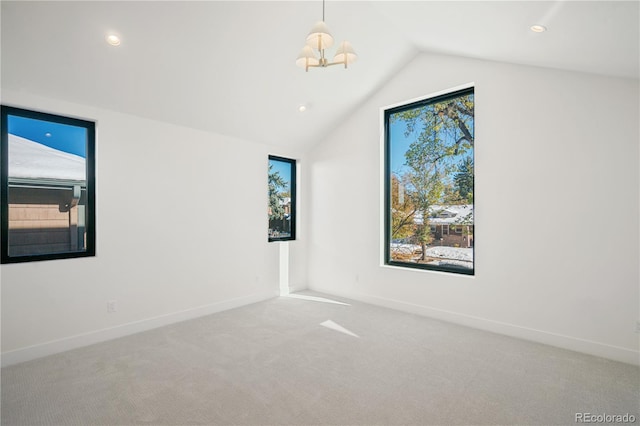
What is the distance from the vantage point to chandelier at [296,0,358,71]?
7.74 feet

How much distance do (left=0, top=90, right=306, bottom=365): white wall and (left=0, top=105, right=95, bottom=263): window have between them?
0.11 m

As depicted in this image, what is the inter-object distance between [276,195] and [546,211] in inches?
139

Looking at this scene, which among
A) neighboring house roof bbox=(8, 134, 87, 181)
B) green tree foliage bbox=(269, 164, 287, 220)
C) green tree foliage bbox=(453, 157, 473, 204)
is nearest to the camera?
neighboring house roof bbox=(8, 134, 87, 181)

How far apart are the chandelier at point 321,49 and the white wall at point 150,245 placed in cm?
209

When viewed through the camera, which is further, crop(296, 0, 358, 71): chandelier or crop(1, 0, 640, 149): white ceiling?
crop(1, 0, 640, 149): white ceiling

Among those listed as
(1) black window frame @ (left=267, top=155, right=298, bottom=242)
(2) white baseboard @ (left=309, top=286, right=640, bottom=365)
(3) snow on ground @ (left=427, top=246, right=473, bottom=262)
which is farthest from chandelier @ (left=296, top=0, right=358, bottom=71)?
(2) white baseboard @ (left=309, top=286, right=640, bottom=365)

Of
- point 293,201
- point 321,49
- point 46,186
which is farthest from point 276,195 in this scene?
point 321,49

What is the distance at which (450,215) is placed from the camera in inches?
167

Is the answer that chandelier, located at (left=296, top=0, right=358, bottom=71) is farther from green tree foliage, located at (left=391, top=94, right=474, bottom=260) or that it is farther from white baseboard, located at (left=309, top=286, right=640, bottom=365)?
white baseboard, located at (left=309, top=286, right=640, bottom=365)

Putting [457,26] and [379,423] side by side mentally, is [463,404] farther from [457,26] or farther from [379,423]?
[457,26]

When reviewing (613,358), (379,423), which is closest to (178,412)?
(379,423)

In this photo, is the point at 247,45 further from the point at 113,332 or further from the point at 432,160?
the point at 113,332

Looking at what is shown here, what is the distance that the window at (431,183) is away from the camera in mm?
4094

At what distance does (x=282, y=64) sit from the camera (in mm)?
3682
